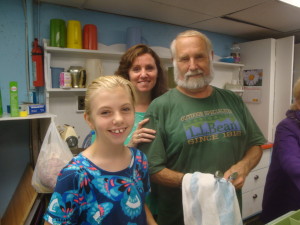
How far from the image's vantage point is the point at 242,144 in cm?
104

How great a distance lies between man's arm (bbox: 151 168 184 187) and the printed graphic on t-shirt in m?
0.14

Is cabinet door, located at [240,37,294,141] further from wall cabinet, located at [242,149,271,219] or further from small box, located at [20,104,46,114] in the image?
small box, located at [20,104,46,114]

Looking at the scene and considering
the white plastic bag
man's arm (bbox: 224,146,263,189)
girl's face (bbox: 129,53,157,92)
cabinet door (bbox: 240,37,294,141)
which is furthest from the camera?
cabinet door (bbox: 240,37,294,141)

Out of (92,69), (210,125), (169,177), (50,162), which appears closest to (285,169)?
(210,125)

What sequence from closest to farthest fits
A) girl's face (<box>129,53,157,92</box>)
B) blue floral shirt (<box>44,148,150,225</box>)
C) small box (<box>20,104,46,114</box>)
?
blue floral shirt (<box>44,148,150,225</box>) → girl's face (<box>129,53,157,92</box>) → small box (<box>20,104,46,114</box>)

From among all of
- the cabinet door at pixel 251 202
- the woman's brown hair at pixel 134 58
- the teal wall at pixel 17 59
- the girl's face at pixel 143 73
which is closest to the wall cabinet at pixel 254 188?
the cabinet door at pixel 251 202

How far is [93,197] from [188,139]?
0.42m

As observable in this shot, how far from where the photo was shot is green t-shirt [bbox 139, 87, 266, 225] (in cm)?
94

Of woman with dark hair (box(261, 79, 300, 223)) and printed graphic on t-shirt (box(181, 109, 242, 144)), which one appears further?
woman with dark hair (box(261, 79, 300, 223))

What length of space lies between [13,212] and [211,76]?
5.62 feet

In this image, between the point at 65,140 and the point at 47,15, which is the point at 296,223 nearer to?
the point at 65,140

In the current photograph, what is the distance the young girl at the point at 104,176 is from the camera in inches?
26.1

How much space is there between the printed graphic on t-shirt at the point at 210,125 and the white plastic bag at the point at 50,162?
916mm

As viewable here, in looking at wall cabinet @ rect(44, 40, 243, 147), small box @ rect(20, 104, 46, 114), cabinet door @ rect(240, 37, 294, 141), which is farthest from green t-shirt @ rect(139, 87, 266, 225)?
cabinet door @ rect(240, 37, 294, 141)
